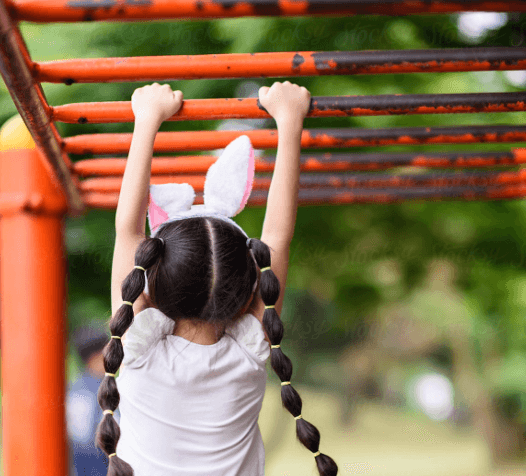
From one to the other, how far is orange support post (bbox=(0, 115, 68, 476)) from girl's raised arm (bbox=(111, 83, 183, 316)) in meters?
0.55

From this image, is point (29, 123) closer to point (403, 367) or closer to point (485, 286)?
point (485, 286)

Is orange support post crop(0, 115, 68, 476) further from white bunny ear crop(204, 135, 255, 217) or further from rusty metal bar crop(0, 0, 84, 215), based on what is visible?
white bunny ear crop(204, 135, 255, 217)

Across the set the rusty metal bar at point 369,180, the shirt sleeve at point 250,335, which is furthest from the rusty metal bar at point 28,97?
the shirt sleeve at point 250,335

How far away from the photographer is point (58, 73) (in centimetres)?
96

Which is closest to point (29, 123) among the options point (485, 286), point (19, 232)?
point (19, 232)

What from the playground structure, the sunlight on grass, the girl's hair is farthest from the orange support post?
the sunlight on grass

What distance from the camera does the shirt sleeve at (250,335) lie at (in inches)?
40.1

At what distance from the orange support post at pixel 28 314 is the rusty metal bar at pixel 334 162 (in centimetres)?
14

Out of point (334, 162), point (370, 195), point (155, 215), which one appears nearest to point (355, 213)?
point (370, 195)

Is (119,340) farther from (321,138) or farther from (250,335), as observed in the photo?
(321,138)

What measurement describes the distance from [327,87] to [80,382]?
1.49 m

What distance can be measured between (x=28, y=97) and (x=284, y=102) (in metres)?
0.47

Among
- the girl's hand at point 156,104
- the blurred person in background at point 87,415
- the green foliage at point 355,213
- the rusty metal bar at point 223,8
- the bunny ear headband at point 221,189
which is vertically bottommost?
the blurred person in background at point 87,415

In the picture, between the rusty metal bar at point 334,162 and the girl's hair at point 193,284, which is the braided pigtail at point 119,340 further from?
the rusty metal bar at point 334,162
